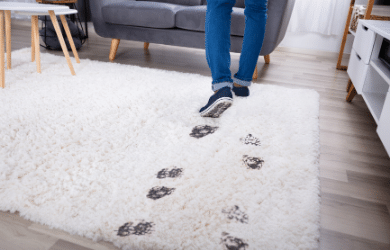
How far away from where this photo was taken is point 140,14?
2.00 meters

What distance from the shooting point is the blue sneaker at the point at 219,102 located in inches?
45.2

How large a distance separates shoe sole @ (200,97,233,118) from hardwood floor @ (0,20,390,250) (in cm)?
42

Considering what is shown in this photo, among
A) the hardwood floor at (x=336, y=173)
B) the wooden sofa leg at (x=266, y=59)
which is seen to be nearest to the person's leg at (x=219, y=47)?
the hardwood floor at (x=336, y=173)

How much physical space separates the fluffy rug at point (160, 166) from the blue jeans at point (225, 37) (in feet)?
0.70

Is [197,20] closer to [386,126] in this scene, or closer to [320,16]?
[386,126]

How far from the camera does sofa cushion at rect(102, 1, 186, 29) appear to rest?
197cm

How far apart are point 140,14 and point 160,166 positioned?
1.46 meters

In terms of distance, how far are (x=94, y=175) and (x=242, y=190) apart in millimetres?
445

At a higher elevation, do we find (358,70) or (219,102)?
(358,70)

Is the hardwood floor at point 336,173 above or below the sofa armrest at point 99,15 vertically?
below

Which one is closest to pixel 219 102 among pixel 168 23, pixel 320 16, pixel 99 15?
pixel 168 23

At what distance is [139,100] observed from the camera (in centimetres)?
143

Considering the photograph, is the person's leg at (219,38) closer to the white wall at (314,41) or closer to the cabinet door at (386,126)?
the cabinet door at (386,126)

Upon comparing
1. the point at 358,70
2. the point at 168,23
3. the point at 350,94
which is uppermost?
the point at 168,23
